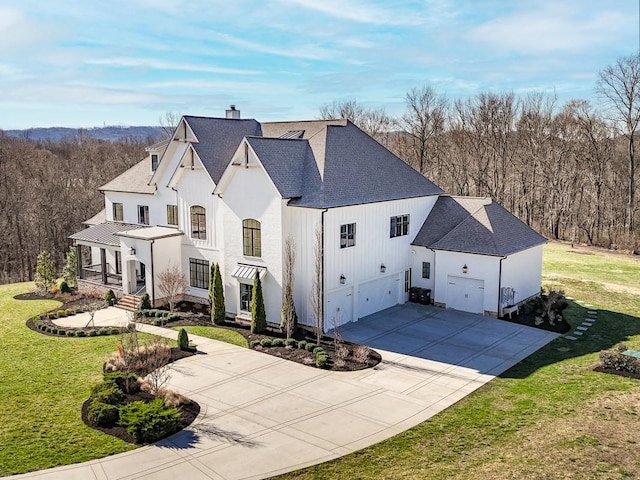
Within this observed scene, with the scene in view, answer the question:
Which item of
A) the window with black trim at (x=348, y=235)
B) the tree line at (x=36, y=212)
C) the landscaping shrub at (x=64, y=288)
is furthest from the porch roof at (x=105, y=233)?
the tree line at (x=36, y=212)

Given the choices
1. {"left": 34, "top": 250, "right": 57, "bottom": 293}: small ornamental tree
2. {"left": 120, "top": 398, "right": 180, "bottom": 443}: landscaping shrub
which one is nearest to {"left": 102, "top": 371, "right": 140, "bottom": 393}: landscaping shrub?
{"left": 120, "top": 398, "right": 180, "bottom": 443}: landscaping shrub

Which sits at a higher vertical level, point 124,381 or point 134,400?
point 124,381

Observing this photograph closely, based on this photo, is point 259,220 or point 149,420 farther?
point 259,220

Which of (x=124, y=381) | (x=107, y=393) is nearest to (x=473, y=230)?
(x=124, y=381)

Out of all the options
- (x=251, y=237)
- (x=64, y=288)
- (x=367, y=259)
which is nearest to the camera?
(x=251, y=237)

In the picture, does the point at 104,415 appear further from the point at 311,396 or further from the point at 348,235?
the point at 348,235

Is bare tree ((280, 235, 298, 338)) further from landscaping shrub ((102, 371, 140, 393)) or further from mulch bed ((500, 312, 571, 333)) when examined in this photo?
mulch bed ((500, 312, 571, 333))
